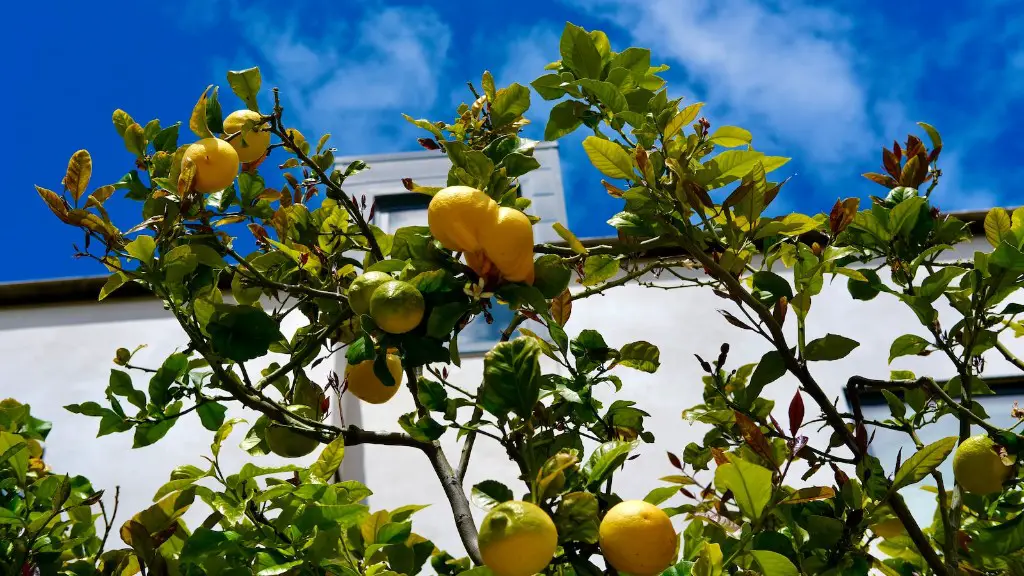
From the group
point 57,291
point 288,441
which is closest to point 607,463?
point 288,441

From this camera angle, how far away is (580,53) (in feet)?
5.47

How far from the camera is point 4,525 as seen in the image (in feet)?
6.44

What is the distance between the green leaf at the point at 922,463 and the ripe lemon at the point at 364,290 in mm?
885

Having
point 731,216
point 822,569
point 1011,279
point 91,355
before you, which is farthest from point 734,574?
point 91,355

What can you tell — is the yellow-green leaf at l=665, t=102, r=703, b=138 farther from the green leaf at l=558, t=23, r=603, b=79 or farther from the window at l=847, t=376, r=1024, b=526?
the window at l=847, t=376, r=1024, b=526

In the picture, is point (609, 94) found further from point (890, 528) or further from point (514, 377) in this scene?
point (890, 528)

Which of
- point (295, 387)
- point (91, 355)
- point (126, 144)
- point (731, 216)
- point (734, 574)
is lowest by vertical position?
point (734, 574)

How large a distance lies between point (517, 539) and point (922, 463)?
0.68 metres

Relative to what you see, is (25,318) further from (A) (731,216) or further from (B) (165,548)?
(A) (731,216)

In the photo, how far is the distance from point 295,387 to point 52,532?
2.43ft

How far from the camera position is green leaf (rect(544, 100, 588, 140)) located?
1730 millimetres

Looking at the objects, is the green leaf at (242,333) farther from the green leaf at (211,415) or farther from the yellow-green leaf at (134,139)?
the yellow-green leaf at (134,139)

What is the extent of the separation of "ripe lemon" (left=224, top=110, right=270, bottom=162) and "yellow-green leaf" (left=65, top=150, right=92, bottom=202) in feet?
0.91

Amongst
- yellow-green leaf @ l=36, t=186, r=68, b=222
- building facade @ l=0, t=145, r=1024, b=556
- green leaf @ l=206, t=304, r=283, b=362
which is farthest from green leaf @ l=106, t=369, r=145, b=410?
building facade @ l=0, t=145, r=1024, b=556
